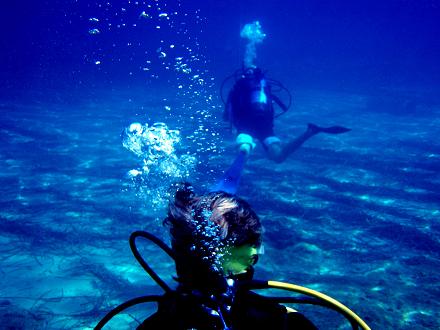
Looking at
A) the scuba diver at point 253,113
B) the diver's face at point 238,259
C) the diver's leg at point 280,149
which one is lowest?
the diver's face at point 238,259

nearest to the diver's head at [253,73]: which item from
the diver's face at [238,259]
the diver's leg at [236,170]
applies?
the diver's leg at [236,170]

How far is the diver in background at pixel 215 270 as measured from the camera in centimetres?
129

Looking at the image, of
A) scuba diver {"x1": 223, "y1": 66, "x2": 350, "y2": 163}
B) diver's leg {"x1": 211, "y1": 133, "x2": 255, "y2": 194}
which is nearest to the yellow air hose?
diver's leg {"x1": 211, "y1": 133, "x2": 255, "y2": 194}

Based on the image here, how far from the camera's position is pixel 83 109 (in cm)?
2411

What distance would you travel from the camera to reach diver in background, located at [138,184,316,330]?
4.23 feet

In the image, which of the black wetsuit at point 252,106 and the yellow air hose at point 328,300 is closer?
the yellow air hose at point 328,300

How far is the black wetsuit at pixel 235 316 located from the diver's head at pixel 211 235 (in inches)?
4.9

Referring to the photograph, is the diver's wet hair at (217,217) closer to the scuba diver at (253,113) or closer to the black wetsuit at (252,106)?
the scuba diver at (253,113)

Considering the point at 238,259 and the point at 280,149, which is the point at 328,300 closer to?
the point at 238,259

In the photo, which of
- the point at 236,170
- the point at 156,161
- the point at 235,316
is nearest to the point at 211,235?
the point at 235,316

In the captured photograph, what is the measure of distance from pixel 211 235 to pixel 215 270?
15cm

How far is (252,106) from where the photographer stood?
10.9 m

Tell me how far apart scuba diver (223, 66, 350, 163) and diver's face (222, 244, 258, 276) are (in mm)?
8910

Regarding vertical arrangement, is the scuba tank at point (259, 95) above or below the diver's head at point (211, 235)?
above
